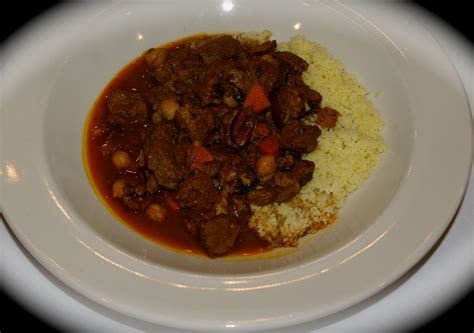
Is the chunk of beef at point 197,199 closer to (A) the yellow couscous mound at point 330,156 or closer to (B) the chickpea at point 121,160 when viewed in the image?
(A) the yellow couscous mound at point 330,156

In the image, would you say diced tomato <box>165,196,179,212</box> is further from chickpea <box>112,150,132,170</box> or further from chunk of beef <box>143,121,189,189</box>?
chickpea <box>112,150,132,170</box>

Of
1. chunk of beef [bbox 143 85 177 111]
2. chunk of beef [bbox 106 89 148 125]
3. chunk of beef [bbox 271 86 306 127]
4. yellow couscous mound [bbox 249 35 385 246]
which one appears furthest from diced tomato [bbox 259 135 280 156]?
chunk of beef [bbox 106 89 148 125]

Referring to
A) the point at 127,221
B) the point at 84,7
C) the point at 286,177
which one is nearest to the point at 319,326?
the point at 286,177

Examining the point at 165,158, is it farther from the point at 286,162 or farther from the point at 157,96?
the point at 286,162

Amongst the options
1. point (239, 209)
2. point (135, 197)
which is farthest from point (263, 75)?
point (135, 197)

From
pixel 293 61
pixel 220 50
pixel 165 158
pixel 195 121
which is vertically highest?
pixel 220 50

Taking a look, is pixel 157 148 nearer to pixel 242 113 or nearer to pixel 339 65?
pixel 242 113
